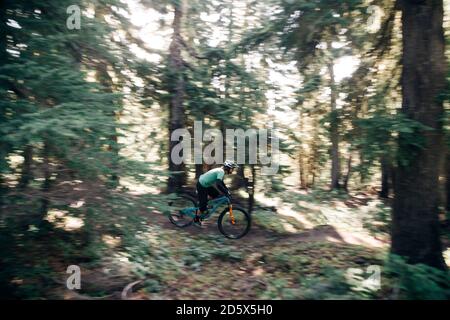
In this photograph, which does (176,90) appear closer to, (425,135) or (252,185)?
(252,185)

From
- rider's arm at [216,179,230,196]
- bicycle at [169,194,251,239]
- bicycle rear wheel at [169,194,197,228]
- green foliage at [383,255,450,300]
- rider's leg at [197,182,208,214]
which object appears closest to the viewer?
green foliage at [383,255,450,300]

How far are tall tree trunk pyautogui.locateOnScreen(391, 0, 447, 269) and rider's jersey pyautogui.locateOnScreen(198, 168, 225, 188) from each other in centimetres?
456

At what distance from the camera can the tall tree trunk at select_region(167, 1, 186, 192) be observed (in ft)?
33.0

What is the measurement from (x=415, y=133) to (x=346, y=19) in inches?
131

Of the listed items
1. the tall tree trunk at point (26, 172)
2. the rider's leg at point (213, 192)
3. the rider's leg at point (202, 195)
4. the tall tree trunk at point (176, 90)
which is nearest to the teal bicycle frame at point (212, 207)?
the rider's leg at point (213, 192)

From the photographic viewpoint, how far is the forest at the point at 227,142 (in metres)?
5.93

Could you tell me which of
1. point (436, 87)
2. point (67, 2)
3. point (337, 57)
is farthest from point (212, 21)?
point (436, 87)

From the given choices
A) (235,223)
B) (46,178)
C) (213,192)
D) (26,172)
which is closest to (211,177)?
(213,192)

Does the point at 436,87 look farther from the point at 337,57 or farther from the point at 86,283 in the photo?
the point at 86,283

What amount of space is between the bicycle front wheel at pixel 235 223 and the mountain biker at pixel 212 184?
1.92ft

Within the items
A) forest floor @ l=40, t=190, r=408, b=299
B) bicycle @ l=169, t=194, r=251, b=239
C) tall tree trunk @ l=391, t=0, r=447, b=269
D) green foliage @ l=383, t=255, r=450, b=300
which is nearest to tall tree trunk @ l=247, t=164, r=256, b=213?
forest floor @ l=40, t=190, r=408, b=299

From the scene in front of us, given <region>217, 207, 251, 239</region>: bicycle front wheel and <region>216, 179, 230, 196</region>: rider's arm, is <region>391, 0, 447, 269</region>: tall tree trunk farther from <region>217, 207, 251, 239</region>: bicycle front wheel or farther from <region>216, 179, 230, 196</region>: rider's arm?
<region>216, 179, 230, 196</region>: rider's arm

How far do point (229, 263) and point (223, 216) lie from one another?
2003 mm

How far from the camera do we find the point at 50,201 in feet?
Result: 20.9
